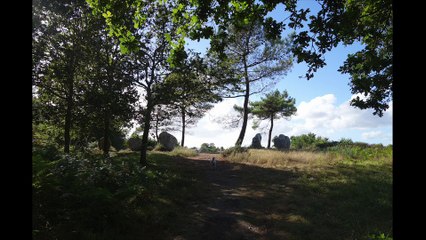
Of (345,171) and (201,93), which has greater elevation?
(201,93)

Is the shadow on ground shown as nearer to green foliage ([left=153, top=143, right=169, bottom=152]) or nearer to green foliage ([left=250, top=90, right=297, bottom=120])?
green foliage ([left=153, top=143, right=169, bottom=152])

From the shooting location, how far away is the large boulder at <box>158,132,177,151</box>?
3163 centimetres

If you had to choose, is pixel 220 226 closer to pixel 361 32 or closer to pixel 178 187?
pixel 178 187

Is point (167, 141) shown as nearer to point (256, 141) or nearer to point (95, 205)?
point (256, 141)

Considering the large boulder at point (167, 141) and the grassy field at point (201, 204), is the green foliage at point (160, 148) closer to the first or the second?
the large boulder at point (167, 141)

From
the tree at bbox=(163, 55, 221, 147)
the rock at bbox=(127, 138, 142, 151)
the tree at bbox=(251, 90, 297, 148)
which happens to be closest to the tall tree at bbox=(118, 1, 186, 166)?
the tree at bbox=(163, 55, 221, 147)

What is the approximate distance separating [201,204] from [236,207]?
124 centimetres

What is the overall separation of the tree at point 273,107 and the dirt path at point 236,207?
21.8 m

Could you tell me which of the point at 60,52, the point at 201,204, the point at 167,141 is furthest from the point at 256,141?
the point at 201,204

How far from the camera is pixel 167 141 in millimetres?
31859

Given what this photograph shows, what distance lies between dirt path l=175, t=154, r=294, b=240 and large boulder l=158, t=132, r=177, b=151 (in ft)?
47.0
